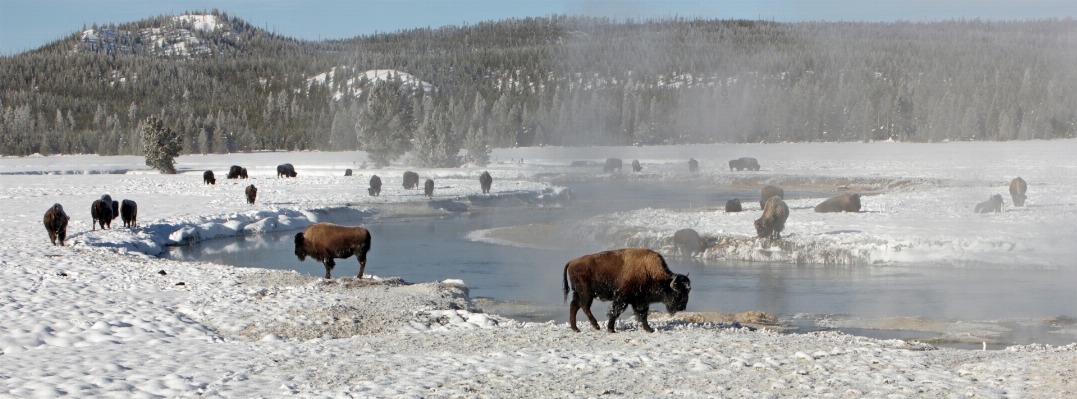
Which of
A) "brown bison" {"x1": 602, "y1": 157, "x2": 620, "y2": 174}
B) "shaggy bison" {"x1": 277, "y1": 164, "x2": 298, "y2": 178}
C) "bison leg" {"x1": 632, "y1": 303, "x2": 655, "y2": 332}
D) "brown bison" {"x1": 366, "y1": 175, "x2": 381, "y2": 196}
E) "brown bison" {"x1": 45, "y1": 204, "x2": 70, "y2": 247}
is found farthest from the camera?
"brown bison" {"x1": 602, "y1": 157, "x2": 620, "y2": 174}

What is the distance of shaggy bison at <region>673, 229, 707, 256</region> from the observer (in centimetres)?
2036

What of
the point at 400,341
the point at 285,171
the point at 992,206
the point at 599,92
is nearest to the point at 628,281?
the point at 400,341

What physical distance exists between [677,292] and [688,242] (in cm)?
1133

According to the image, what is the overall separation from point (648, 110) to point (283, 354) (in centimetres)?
11218

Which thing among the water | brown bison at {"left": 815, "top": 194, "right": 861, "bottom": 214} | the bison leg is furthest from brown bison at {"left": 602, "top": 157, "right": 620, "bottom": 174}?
the bison leg

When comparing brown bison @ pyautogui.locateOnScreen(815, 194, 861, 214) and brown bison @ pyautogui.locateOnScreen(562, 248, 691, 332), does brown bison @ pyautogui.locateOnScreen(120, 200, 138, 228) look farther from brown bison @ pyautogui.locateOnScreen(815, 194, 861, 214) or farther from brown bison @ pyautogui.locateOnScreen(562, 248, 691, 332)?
brown bison @ pyautogui.locateOnScreen(815, 194, 861, 214)

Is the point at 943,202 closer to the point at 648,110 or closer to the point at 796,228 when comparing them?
the point at 796,228

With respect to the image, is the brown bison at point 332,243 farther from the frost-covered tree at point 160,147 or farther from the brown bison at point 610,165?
the brown bison at point 610,165

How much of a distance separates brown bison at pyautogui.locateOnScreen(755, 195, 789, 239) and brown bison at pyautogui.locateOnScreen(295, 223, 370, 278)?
978 centimetres

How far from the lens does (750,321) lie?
12.1 metres

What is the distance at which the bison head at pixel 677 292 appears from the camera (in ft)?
30.2

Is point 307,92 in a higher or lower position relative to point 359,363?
higher

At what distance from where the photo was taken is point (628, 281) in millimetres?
9398

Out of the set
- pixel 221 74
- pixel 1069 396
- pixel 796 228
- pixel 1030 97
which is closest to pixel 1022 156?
pixel 1030 97
